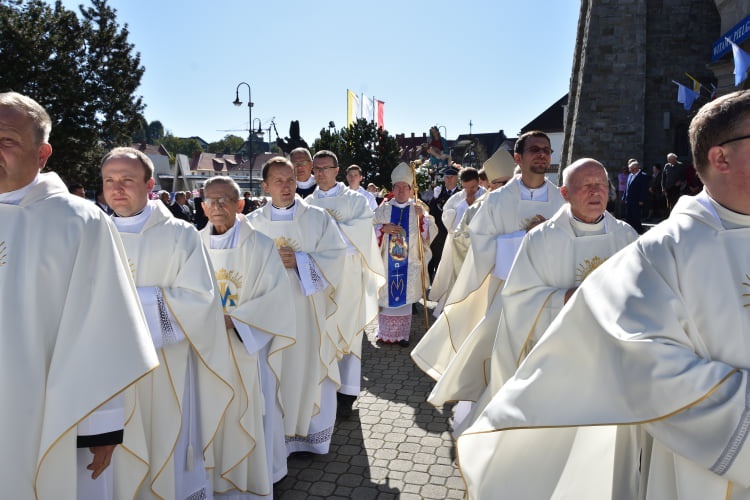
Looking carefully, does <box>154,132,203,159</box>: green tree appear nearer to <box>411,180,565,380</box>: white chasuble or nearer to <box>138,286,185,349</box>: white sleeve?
<box>411,180,565,380</box>: white chasuble

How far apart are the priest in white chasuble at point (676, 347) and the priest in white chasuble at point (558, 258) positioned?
1.30m

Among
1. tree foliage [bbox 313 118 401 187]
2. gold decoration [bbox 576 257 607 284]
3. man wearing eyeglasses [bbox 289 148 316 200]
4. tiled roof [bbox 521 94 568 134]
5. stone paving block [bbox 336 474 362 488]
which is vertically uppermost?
tiled roof [bbox 521 94 568 134]

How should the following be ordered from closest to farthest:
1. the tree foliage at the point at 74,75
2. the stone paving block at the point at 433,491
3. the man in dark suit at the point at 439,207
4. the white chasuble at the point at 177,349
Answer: the white chasuble at the point at 177,349, the stone paving block at the point at 433,491, the man in dark suit at the point at 439,207, the tree foliage at the point at 74,75

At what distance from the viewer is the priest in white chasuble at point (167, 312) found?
2867mm

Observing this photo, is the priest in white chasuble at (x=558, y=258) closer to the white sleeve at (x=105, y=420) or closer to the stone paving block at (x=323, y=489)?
the stone paving block at (x=323, y=489)

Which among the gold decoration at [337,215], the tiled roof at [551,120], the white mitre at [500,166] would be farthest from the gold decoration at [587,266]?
the tiled roof at [551,120]

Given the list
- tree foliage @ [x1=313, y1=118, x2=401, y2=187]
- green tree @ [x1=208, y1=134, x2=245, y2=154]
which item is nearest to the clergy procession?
tree foliage @ [x1=313, y1=118, x2=401, y2=187]

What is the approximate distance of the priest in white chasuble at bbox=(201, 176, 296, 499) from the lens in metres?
3.34

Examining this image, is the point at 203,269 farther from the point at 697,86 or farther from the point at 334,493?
the point at 697,86

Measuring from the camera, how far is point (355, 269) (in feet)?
17.9

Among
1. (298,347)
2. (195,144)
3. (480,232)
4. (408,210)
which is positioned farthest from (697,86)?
(195,144)

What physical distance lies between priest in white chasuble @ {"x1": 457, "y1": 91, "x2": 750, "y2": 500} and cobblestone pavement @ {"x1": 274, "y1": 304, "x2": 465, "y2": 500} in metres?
2.03

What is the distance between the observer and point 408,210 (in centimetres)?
769

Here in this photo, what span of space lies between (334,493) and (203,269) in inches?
70.2
